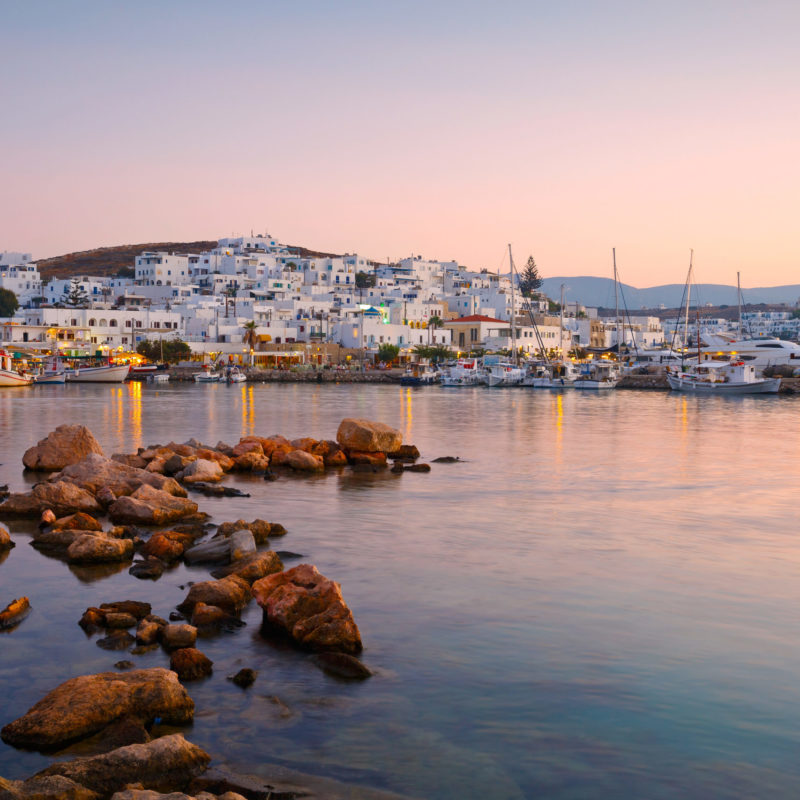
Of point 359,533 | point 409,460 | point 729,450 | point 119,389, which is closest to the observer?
point 359,533

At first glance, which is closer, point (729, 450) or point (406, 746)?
point (406, 746)

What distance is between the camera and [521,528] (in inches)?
755

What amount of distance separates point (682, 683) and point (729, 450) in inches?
1119

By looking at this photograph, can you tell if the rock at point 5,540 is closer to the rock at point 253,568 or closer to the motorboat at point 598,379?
the rock at point 253,568

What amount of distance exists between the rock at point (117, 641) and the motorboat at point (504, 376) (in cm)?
9147

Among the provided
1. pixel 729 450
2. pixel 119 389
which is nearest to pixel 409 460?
pixel 729 450

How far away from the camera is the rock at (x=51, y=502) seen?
19.0m

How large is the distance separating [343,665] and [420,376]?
97.8 metres

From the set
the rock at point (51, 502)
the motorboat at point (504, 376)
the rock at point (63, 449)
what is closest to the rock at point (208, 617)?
the rock at point (51, 502)

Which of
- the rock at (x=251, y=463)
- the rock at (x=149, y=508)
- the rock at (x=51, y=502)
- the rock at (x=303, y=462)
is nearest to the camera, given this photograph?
the rock at (x=149, y=508)

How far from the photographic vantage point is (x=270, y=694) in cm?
970

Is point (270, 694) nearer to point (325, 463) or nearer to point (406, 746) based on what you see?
point (406, 746)

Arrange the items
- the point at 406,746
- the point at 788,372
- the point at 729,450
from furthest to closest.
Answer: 1. the point at 788,372
2. the point at 729,450
3. the point at 406,746

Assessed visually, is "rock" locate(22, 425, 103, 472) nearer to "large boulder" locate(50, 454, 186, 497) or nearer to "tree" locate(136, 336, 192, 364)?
"large boulder" locate(50, 454, 186, 497)
